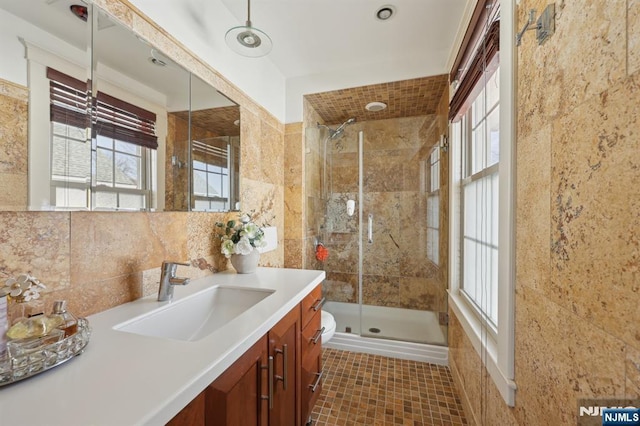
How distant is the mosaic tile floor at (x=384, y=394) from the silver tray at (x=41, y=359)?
1355mm

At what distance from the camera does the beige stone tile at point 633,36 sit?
0.47 metres

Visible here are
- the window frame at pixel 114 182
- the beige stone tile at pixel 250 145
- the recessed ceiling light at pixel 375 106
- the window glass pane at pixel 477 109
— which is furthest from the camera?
the recessed ceiling light at pixel 375 106

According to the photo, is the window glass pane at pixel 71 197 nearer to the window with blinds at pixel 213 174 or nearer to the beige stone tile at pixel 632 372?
the window with blinds at pixel 213 174

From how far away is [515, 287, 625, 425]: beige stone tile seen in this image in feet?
1.77

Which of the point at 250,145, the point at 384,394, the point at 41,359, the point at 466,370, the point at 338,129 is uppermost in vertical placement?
the point at 338,129

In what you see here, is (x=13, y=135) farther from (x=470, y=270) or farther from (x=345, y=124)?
(x=345, y=124)

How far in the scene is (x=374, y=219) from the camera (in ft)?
9.37

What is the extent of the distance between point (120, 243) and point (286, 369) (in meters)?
0.87

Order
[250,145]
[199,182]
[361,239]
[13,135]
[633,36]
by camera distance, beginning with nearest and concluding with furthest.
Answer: [633,36]
[13,135]
[199,182]
[250,145]
[361,239]

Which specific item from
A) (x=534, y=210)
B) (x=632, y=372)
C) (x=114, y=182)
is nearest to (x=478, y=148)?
(x=534, y=210)

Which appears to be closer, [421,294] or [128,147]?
[128,147]

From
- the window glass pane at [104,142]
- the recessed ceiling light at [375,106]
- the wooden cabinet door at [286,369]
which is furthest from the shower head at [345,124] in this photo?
the window glass pane at [104,142]

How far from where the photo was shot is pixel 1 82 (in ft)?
2.16

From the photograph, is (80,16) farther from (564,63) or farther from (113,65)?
(564,63)
